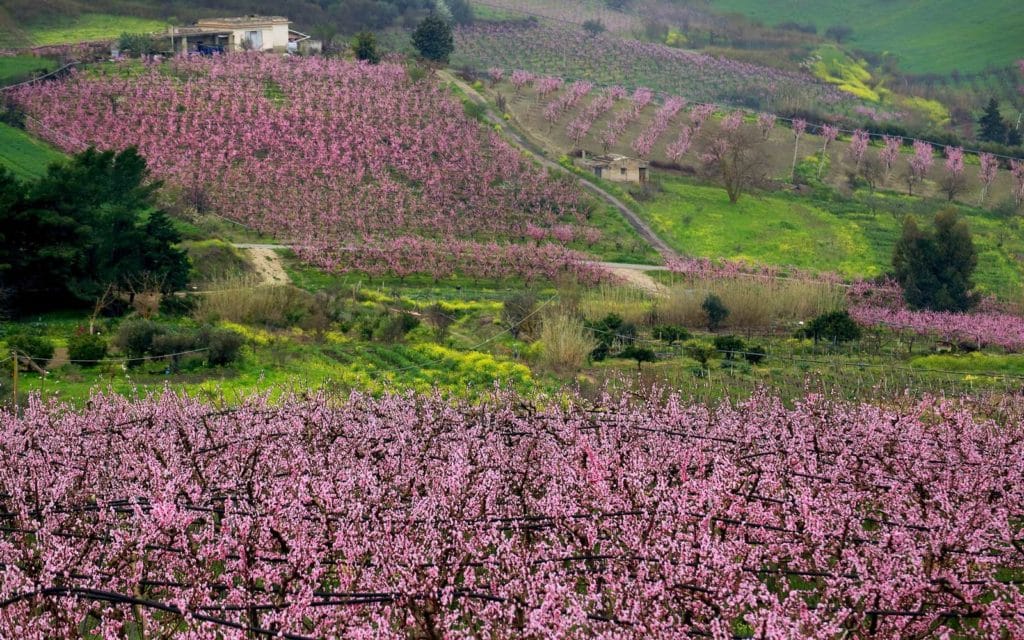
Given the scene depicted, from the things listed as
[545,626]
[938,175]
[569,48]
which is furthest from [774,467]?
[569,48]

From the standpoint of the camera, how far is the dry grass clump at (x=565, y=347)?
2848 cm

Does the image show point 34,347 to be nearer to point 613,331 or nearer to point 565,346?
point 565,346

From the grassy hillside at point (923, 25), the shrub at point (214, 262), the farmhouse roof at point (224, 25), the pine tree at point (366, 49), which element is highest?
the grassy hillside at point (923, 25)

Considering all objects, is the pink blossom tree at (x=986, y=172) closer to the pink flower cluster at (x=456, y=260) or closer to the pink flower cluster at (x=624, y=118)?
the pink flower cluster at (x=624, y=118)

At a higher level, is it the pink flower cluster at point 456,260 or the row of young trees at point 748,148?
the row of young trees at point 748,148

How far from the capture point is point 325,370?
2719 centimetres

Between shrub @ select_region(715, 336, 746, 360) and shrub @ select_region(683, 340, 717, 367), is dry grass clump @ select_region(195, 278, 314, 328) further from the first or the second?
shrub @ select_region(715, 336, 746, 360)

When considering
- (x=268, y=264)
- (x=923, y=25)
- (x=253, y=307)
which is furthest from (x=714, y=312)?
(x=923, y=25)

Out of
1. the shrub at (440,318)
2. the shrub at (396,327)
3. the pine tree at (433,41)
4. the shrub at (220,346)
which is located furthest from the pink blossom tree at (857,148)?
the shrub at (220,346)

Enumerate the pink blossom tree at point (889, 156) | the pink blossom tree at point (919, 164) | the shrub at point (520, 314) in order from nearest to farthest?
the shrub at point (520, 314)
the pink blossom tree at point (919, 164)
the pink blossom tree at point (889, 156)

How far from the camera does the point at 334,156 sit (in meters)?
59.7

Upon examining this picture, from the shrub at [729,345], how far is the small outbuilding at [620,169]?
3205 cm

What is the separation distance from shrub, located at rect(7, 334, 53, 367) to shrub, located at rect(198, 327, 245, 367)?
136 inches

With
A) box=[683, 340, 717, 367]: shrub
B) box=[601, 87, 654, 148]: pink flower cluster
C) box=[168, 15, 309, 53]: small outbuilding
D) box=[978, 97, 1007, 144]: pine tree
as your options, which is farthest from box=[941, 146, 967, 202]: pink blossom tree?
box=[168, 15, 309, 53]: small outbuilding
